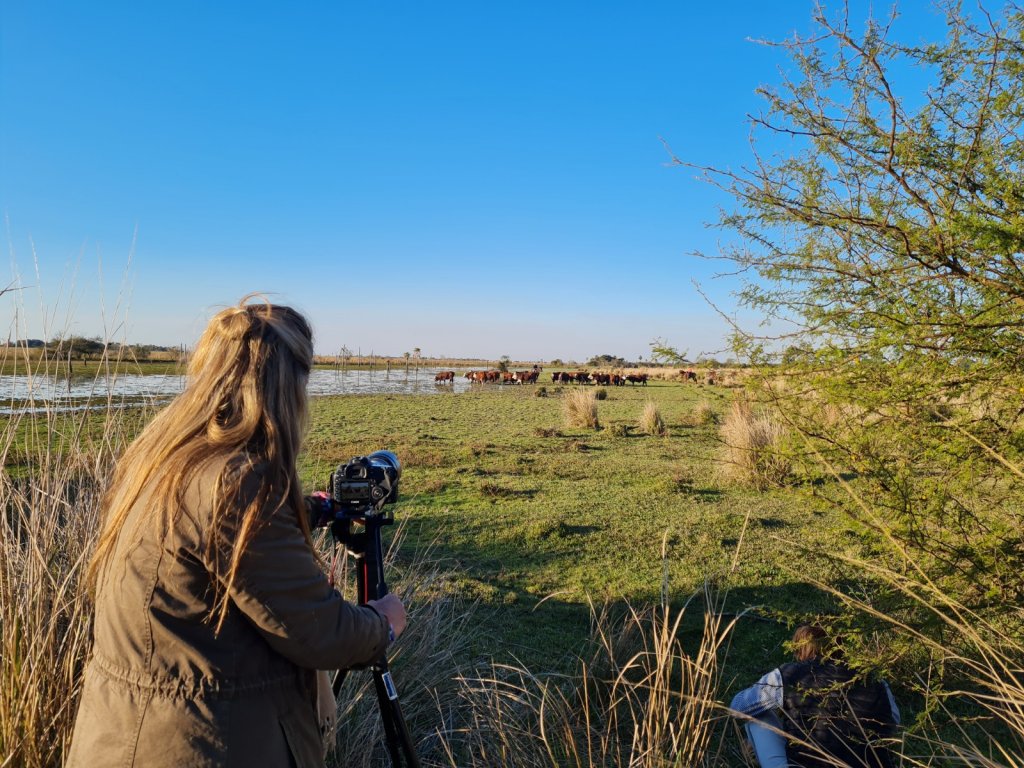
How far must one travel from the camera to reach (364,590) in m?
1.93

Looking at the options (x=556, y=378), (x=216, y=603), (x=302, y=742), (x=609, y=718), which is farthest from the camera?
(x=556, y=378)

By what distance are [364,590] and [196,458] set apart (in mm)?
761

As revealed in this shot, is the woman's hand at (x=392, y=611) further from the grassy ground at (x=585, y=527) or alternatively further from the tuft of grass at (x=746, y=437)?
the tuft of grass at (x=746, y=437)

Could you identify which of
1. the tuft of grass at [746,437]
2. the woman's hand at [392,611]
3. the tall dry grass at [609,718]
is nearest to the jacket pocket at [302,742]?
the woman's hand at [392,611]

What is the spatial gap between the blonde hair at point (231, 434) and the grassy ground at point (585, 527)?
129 cm

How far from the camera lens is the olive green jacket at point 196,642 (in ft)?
4.36

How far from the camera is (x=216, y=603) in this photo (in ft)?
4.40

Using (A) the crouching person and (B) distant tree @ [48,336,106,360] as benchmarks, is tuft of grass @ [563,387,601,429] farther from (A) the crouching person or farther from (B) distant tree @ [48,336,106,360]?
(B) distant tree @ [48,336,106,360]

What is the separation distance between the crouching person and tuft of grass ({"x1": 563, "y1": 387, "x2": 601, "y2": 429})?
13.5 m

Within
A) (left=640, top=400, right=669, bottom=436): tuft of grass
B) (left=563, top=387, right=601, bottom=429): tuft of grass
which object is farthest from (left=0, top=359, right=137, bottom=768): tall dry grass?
(left=563, top=387, right=601, bottom=429): tuft of grass

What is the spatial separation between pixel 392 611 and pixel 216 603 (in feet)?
1.61

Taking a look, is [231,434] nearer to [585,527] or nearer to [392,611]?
[392,611]

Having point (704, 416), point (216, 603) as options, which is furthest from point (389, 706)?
point (704, 416)

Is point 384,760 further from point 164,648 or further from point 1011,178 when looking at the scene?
point 1011,178
